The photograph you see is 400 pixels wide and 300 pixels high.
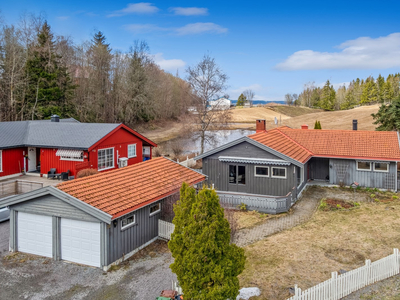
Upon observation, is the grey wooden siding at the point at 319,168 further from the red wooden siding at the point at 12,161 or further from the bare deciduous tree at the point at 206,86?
the red wooden siding at the point at 12,161

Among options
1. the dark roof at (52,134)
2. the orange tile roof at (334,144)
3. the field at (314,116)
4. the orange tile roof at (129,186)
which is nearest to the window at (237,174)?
the orange tile roof at (334,144)

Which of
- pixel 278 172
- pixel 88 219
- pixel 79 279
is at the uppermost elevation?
pixel 278 172

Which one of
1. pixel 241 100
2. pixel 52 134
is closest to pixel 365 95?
pixel 241 100

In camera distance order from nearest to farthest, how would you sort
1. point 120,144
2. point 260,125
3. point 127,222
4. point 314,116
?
point 127,222, point 260,125, point 120,144, point 314,116

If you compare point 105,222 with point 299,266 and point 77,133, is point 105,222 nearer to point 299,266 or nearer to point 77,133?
point 299,266

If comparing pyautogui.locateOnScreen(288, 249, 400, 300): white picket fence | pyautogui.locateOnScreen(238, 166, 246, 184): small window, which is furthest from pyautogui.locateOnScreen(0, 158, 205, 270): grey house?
pyautogui.locateOnScreen(238, 166, 246, 184): small window

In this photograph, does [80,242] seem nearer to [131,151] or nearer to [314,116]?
[131,151]
